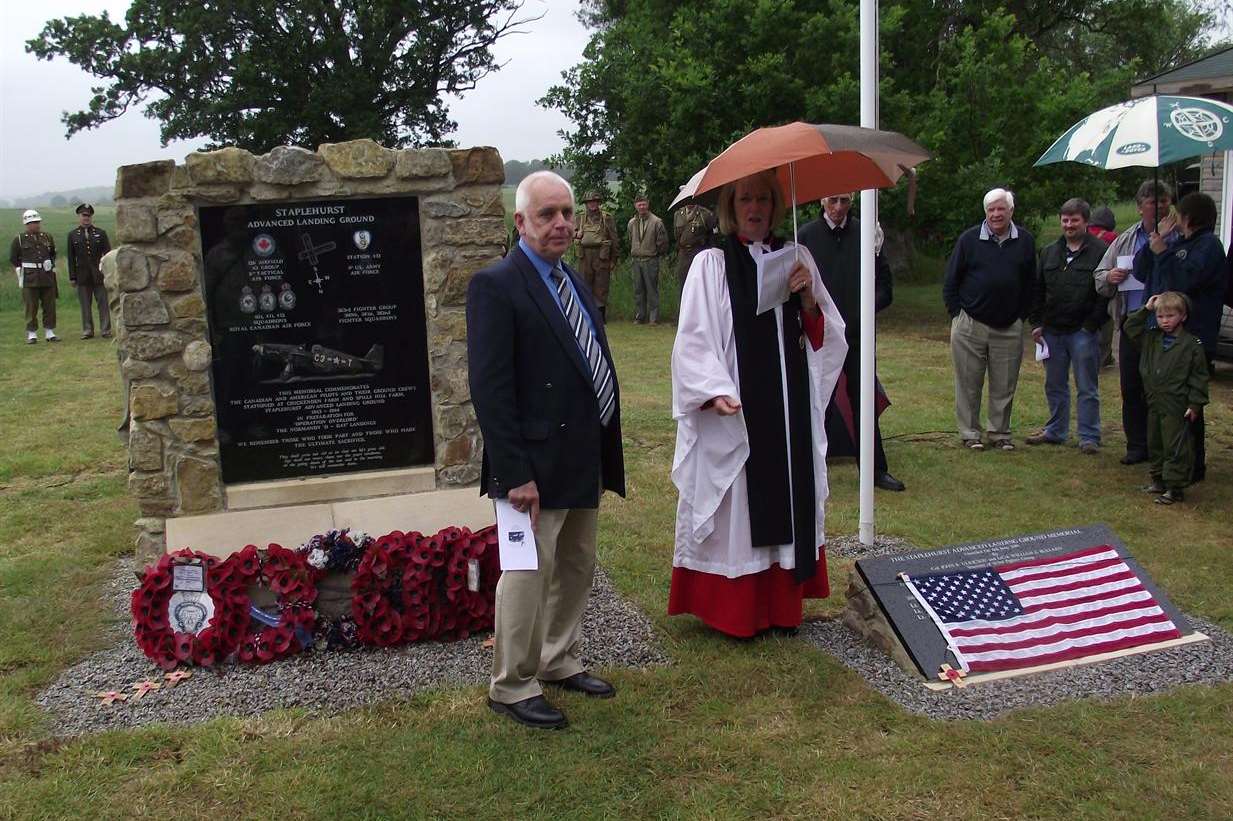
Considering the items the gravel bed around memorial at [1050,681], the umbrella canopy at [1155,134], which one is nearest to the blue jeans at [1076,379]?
the umbrella canopy at [1155,134]

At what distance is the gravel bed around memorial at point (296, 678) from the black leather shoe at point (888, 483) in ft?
9.64

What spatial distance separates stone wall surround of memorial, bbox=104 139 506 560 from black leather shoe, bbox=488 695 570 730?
67.4 inches

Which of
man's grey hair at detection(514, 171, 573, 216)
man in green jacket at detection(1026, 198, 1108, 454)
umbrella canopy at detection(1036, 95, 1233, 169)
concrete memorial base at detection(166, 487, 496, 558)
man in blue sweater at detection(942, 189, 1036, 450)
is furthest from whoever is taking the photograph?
man in green jacket at detection(1026, 198, 1108, 454)

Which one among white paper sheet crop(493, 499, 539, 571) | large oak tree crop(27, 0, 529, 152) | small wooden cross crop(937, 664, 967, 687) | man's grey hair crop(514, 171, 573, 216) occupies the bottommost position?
small wooden cross crop(937, 664, 967, 687)

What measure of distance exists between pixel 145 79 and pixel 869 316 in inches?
983

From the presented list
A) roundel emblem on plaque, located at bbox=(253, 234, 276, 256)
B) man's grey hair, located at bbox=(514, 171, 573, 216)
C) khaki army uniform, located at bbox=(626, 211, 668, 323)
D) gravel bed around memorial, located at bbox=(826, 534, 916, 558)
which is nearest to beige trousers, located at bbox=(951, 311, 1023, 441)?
gravel bed around memorial, located at bbox=(826, 534, 916, 558)

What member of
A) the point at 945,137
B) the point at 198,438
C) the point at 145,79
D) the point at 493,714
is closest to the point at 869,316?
the point at 493,714

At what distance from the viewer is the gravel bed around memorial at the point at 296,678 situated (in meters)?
4.33

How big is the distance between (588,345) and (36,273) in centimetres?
1500

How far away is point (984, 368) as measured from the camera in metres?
8.63

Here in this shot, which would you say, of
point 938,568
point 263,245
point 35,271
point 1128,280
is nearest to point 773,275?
point 938,568

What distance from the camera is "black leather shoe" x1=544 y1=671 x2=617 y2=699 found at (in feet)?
14.2

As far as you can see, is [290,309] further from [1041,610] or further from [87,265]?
[87,265]

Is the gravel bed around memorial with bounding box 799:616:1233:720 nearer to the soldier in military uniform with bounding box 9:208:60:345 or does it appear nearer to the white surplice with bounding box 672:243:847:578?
the white surplice with bounding box 672:243:847:578
